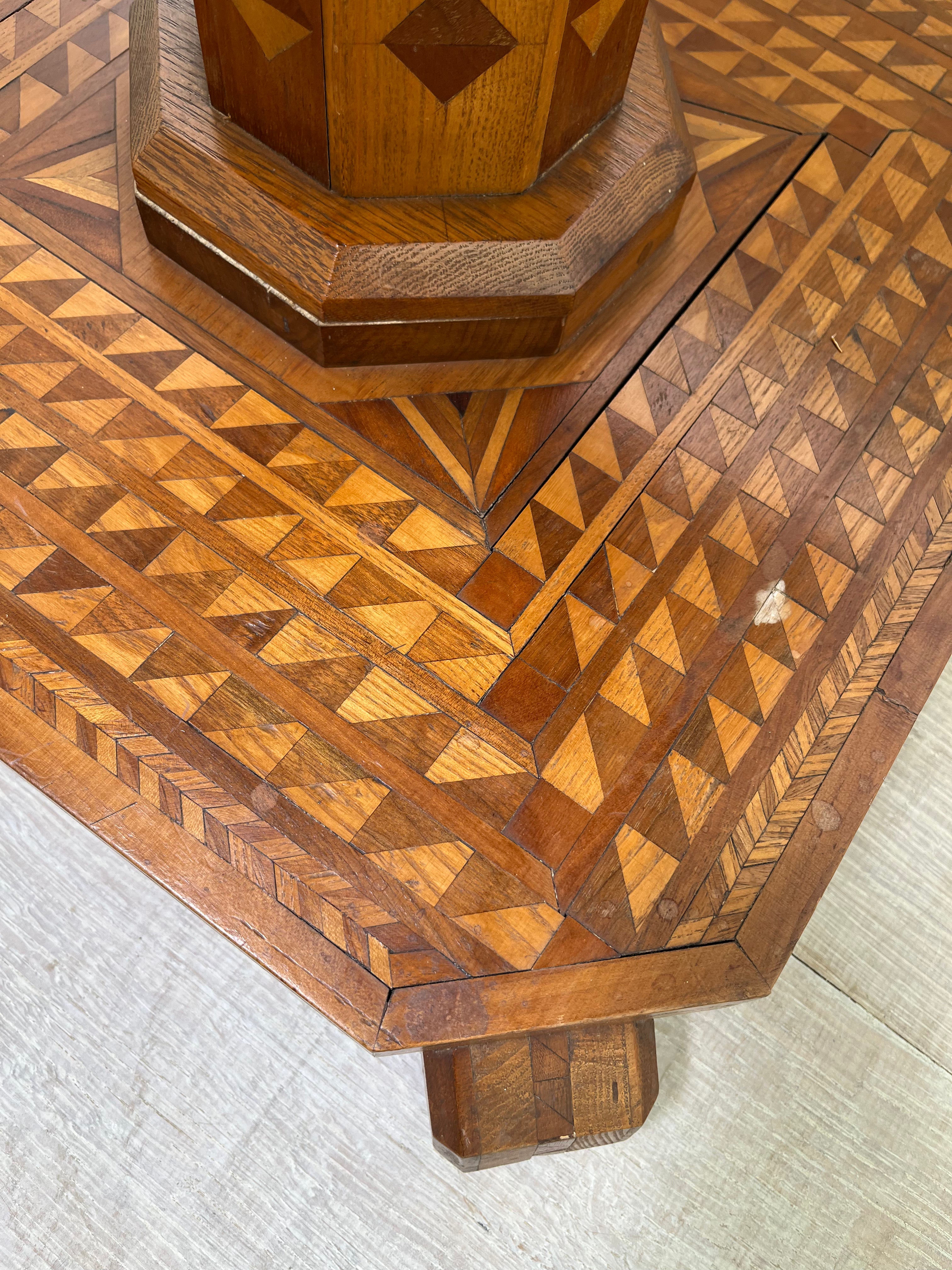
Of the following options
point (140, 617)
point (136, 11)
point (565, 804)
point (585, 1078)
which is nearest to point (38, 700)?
point (140, 617)

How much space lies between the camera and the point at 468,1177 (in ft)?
3.48

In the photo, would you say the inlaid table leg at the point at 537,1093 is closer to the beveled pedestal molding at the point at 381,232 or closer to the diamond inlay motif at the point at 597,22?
the beveled pedestal molding at the point at 381,232

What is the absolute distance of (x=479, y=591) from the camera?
96cm

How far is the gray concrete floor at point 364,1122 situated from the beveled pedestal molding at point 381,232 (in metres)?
0.63

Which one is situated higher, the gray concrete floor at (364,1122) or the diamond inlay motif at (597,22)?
the diamond inlay motif at (597,22)

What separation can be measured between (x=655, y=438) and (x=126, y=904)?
77cm

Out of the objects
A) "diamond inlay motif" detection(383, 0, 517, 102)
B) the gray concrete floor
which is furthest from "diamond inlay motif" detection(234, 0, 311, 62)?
the gray concrete floor

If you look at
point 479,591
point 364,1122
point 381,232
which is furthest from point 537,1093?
point 381,232

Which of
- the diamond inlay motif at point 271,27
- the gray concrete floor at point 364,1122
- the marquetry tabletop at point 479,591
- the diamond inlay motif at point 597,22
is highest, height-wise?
the diamond inlay motif at point 597,22

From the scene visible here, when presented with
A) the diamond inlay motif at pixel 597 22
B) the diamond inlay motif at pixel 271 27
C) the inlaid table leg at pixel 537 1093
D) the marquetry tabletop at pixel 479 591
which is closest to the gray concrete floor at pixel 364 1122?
the inlaid table leg at pixel 537 1093

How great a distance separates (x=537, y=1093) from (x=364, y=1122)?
256 mm

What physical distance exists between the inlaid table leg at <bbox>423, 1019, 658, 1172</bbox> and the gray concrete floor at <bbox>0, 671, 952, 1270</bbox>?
17 centimetres

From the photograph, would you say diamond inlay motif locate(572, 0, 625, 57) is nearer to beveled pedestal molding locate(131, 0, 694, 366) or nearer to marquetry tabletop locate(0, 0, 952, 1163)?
beveled pedestal molding locate(131, 0, 694, 366)

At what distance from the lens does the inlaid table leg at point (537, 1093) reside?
35.7 inches
